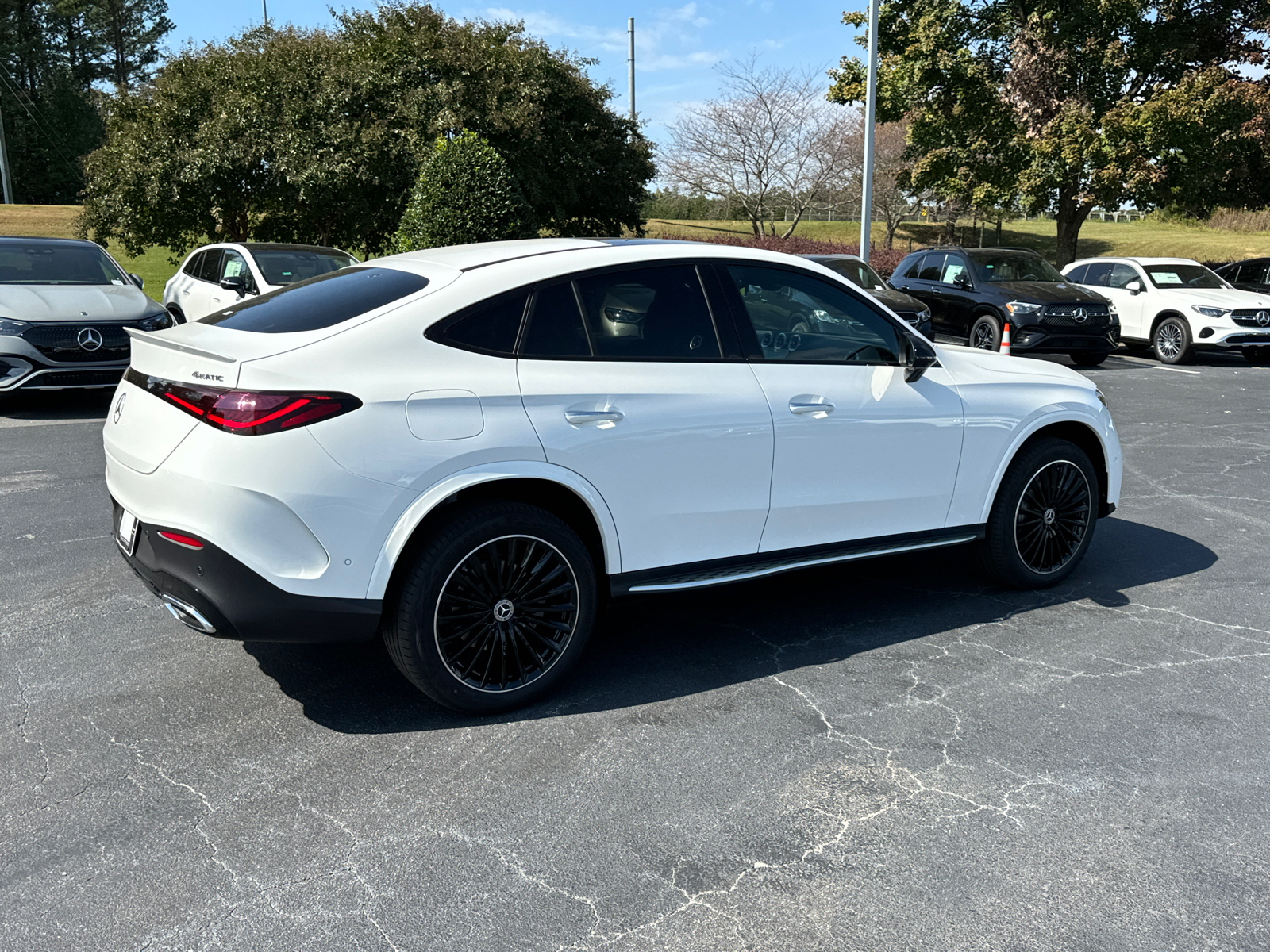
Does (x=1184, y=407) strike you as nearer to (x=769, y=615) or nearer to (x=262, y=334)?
(x=769, y=615)

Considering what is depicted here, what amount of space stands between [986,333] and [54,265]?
39.5ft

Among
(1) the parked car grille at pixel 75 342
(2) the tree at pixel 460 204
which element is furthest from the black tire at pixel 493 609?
(2) the tree at pixel 460 204

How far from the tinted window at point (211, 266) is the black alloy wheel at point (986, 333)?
10.5m

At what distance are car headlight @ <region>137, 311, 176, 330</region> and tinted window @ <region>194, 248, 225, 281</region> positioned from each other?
8.90 feet

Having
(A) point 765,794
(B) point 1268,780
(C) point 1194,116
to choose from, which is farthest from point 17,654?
(C) point 1194,116

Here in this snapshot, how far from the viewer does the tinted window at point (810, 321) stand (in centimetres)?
445

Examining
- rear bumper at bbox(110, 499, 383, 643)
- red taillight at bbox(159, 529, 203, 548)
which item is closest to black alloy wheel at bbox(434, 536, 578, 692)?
rear bumper at bbox(110, 499, 383, 643)

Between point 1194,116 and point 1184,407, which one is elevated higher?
point 1194,116

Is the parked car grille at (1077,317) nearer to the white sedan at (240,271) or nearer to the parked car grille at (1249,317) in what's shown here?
the parked car grille at (1249,317)

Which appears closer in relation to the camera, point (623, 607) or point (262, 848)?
point (262, 848)

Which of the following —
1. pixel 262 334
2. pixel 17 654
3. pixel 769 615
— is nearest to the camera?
pixel 262 334

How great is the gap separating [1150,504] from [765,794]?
16.8 feet

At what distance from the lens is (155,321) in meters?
10.3

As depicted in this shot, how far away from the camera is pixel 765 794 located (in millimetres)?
3322
